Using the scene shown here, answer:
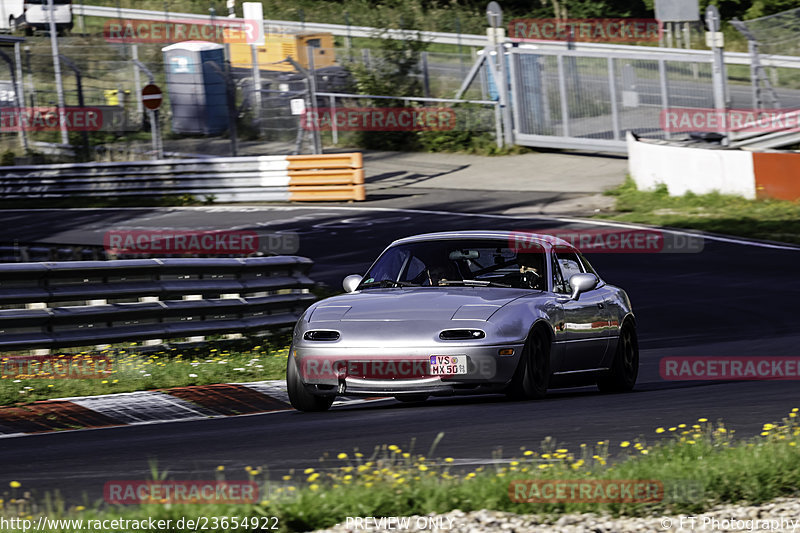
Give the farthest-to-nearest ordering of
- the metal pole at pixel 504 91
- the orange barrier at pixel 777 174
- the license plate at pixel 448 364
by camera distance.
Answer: the metal pole at pixel 504 91 → the orange barrier at pixel 777 174 → the license plate at pixel 448 364

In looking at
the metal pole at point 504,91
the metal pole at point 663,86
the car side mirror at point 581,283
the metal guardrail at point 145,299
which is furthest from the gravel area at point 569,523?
the metal pole at point 504,91

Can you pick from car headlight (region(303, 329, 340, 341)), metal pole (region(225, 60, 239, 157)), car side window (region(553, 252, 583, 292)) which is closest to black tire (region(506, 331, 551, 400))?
car side window (region(553, 252, 583, 292))

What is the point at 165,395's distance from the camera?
989 centimetres

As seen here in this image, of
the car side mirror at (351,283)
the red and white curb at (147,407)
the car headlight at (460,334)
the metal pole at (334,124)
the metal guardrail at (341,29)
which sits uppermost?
the metal guardrail at (341,29)

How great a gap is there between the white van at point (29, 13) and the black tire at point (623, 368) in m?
41.5

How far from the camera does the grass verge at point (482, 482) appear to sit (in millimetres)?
5062

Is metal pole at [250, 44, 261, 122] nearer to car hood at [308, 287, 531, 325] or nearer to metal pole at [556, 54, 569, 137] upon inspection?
metal pole at [556, 54, 569, 137]

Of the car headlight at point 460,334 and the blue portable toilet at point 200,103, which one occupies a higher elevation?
the blue portable toilet at point 200,103

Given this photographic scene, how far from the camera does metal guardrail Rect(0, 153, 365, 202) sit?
2823 centimetres

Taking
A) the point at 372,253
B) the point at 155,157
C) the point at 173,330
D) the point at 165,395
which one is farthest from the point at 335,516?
the point at 155,157

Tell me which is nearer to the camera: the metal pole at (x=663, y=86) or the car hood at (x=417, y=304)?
the car hood at (x=417, y=304)

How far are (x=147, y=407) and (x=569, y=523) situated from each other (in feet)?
16.8

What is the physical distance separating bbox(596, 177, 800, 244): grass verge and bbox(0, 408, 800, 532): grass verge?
15.3 meters

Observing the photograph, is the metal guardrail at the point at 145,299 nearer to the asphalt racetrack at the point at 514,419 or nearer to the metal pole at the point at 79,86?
the asphalt racetrack at the point at 514,419
